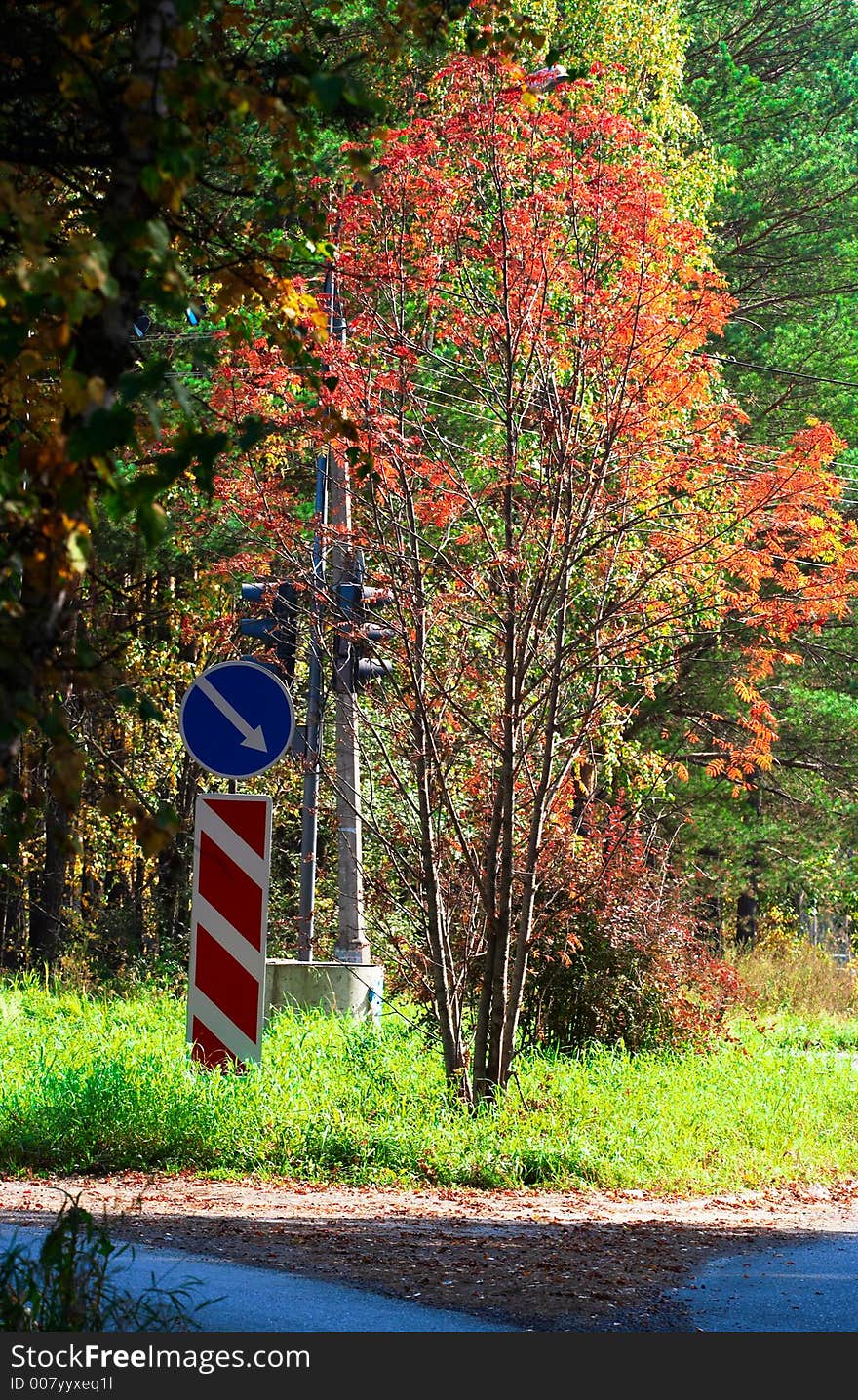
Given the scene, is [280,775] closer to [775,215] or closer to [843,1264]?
[843,1264]

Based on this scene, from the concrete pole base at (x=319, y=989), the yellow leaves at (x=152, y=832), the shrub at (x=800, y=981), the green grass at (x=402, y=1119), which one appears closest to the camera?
the yellow leaves at (x=152, y=832)

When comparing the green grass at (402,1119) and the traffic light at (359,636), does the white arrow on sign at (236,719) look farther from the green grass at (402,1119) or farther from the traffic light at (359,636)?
the green grass at (402,1119)

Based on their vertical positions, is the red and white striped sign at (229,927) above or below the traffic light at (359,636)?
below

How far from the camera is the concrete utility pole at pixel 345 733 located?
34.6 feet

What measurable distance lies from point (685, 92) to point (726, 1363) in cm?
2301

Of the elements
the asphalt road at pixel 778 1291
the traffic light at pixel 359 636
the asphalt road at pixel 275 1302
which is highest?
the traffic light at pixel 359 636

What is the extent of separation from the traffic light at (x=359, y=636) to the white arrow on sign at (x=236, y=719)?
1135mm

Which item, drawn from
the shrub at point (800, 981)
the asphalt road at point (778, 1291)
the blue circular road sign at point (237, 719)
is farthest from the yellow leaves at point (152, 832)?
the shrub at point (800, 981)

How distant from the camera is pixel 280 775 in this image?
15109 mm

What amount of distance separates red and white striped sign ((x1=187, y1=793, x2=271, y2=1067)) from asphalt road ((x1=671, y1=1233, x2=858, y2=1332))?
3.02 m

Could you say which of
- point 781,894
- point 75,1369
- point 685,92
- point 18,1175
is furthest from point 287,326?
point 781,894

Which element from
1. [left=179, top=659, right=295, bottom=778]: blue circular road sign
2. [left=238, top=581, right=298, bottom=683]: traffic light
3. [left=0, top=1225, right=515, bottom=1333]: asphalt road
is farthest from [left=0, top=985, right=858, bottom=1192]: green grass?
[left=238, top=581, right=298, bottom=683]: traffic light

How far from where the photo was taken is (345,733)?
509 inches

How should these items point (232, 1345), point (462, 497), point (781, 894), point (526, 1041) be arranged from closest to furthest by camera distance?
point (232, 1345) → point (462, 497) → point (526, 1041) → point (781, 894)
